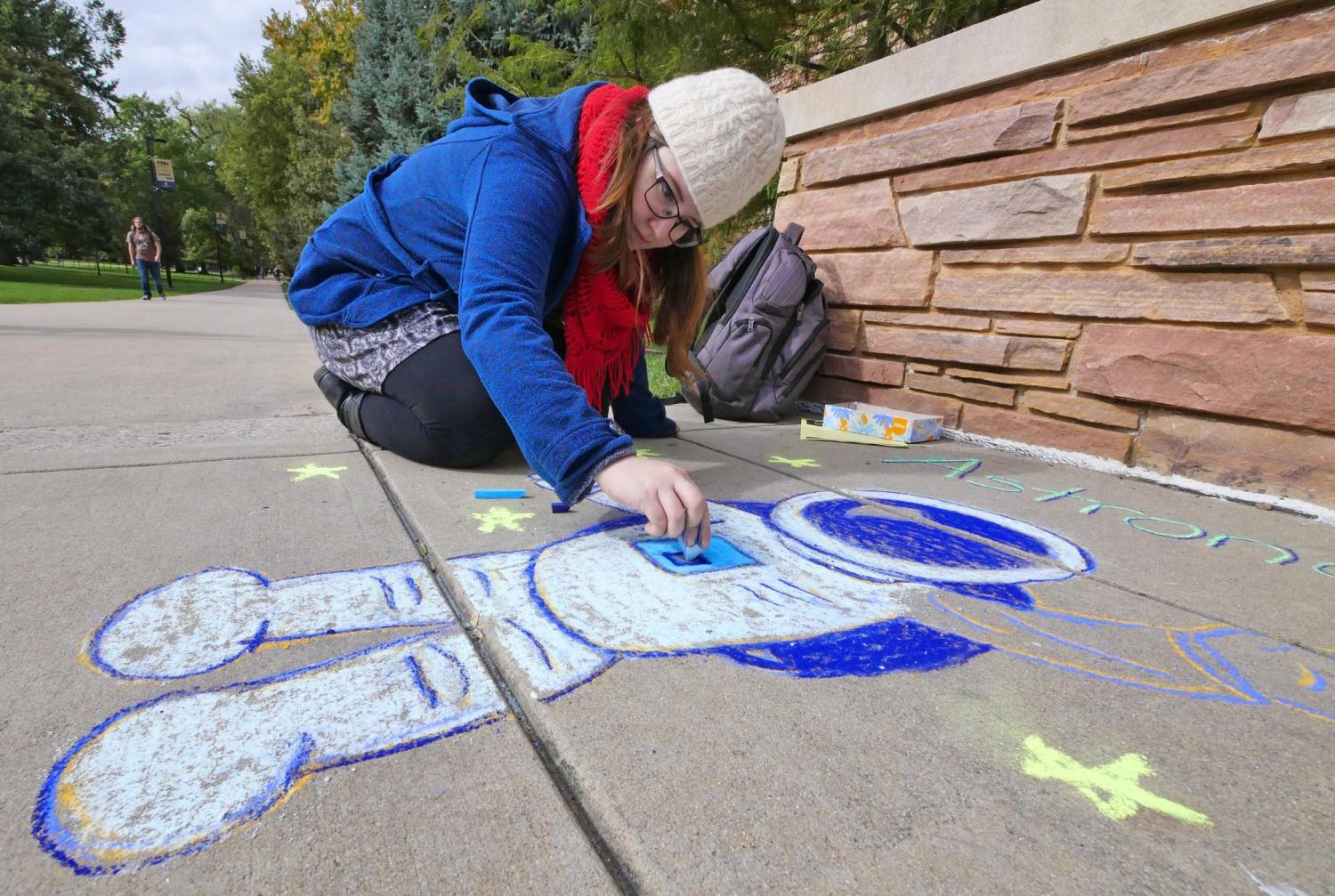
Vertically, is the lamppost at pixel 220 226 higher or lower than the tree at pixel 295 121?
lower

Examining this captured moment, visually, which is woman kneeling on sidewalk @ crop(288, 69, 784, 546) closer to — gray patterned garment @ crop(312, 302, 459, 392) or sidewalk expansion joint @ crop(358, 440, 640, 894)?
gray patterned garment @ crop(312, 302, 459, 392)

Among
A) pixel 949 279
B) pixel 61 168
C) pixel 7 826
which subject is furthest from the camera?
pixel 61 168

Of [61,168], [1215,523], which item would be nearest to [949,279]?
[1215,523]

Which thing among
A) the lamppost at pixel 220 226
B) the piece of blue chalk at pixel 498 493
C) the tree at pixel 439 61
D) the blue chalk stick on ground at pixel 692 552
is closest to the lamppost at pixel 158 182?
the lamppost at pixel 220 226

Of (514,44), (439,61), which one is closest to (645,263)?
(514,44)

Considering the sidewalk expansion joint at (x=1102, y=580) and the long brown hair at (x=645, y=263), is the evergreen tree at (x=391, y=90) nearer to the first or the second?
the long brown hair at (x=645, y=263)

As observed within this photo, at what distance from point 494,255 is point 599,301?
20.8 inches

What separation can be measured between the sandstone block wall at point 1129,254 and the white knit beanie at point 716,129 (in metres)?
1.43

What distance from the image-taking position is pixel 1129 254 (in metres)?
2.21

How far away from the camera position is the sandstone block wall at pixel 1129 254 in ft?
6.14

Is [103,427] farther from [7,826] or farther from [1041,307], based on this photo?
[1041,307]

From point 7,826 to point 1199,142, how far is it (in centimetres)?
301

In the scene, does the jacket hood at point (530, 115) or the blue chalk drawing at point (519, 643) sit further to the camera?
the jacket hood at point (530, 115)

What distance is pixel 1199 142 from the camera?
2031mm
